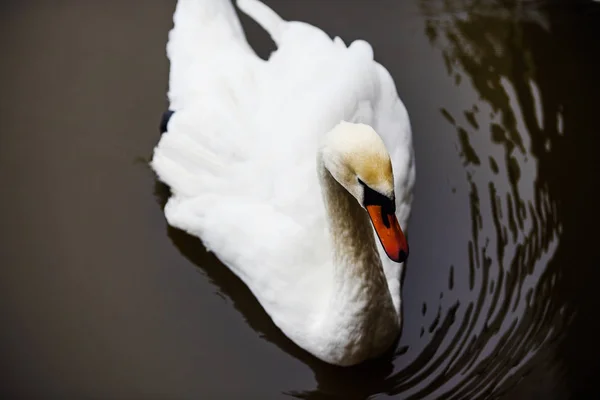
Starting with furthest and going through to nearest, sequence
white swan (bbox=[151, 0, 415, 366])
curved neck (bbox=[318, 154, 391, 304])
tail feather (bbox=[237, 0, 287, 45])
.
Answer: tail feather (bbox=[237, 0, 287, 45])
white swan (bbox=[151, 0, 415, 366])
curved neck (bbox=[318, 154, 391, 304])

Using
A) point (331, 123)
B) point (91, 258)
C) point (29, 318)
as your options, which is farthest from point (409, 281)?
point (29, 318)

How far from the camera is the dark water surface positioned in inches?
96.7

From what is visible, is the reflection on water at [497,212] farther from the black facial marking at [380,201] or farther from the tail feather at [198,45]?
the tail feather at [198,45]

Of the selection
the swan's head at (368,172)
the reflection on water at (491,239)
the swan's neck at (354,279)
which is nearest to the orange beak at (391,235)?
the swan's head at (368,172)

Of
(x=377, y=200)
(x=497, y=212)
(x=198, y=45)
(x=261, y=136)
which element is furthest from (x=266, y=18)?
(x=377, y=200)

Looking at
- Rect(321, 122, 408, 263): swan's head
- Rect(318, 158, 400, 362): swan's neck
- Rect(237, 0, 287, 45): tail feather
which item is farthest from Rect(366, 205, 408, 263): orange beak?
Rect(237, 0, 287, 45): tail feather

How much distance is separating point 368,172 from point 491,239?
104cm

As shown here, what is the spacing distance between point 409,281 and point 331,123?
613mm

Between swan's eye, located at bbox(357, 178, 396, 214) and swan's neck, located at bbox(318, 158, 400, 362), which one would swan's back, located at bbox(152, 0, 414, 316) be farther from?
swan's eye, located at bbox(357, 178, 396, 214)

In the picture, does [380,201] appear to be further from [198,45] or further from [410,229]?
[198,45]

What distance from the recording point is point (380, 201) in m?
1.87

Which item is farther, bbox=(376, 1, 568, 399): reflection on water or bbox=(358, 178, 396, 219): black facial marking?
bbox=(376, 1, 568, 399): reflection on water

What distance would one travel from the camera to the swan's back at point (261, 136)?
7.59ft

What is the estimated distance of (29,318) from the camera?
8.63ft
